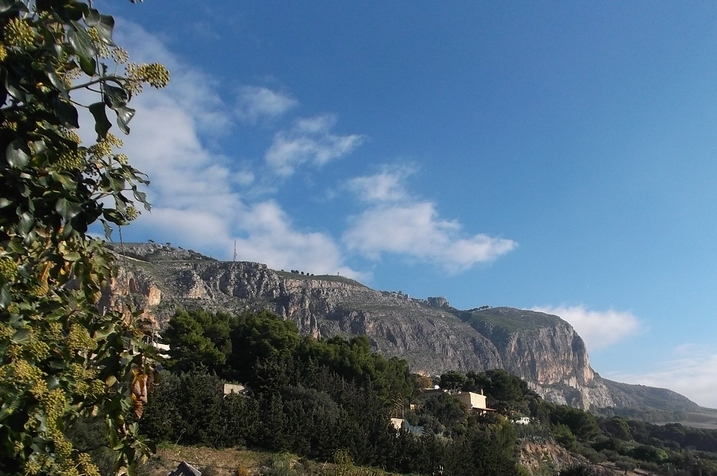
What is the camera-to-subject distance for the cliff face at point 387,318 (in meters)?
82.4

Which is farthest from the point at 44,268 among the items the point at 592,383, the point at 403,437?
the point at 592,383

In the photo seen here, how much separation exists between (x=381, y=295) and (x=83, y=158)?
131 meters

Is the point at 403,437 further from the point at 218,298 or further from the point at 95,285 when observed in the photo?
the point at 218,298

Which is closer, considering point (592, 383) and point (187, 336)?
point (187, 336)

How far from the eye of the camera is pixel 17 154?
5.28 feet

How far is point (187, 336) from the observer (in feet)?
93.4

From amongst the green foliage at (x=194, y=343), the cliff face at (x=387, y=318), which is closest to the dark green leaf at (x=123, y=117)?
the green foliage at (x=194, y=343)

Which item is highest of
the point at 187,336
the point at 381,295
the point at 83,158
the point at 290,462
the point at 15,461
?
the point at 381,295

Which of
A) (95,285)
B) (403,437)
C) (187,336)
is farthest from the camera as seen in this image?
(187,336)

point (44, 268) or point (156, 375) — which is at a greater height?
point (44, 268)

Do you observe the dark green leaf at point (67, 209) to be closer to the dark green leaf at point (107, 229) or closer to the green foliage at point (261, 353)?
the dark green leaf at point (107, 229)

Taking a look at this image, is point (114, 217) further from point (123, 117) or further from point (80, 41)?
point (80, 41)

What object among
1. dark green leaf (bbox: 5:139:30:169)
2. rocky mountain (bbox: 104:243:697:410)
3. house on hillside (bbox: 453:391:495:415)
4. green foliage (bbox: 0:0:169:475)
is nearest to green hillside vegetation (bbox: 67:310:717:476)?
house on hillside (bbox: 453:391:495:415)

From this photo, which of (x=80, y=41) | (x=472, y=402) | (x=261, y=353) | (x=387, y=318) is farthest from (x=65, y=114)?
(x=387, y=318)
